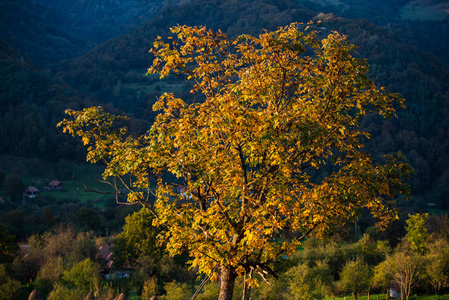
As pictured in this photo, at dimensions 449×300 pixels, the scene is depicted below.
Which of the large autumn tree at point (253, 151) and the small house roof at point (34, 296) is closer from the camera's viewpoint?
the large autumn tree at point (253, 151)

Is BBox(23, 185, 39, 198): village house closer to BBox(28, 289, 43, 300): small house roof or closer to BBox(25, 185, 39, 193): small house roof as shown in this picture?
BBox(25, 185, 39, 193): small house roof

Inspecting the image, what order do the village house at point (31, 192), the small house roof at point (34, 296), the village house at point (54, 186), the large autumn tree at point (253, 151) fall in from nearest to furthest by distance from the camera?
the large autumn tree at point (253, 151) → the small house roof at point (34, 296) → the village house at point (31, 192) → the village house at point (54, 186)

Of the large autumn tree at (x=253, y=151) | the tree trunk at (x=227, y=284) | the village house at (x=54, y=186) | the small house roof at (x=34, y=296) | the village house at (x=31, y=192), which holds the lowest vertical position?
the village house at (x=54, y=186)

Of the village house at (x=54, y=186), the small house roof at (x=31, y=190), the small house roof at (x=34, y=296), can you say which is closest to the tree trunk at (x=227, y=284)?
the small house roof at (x=34, y=296)

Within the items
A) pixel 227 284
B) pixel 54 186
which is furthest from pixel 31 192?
pixel 227 284

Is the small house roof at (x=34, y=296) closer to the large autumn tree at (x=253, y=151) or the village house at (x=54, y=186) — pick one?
the large autumn tree at (x=253, y=151)

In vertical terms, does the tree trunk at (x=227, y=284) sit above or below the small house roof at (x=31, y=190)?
above

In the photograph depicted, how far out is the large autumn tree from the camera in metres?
8.48

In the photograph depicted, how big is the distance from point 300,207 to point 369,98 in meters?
3.45

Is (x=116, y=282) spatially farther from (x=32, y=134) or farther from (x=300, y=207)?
(x=32, y=134)

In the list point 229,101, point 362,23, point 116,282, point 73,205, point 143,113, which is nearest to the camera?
point 229,101

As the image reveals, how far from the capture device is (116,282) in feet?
148

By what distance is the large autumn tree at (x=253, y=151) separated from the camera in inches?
334

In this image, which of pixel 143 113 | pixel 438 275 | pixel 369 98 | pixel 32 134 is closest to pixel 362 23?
pixel 143 113
